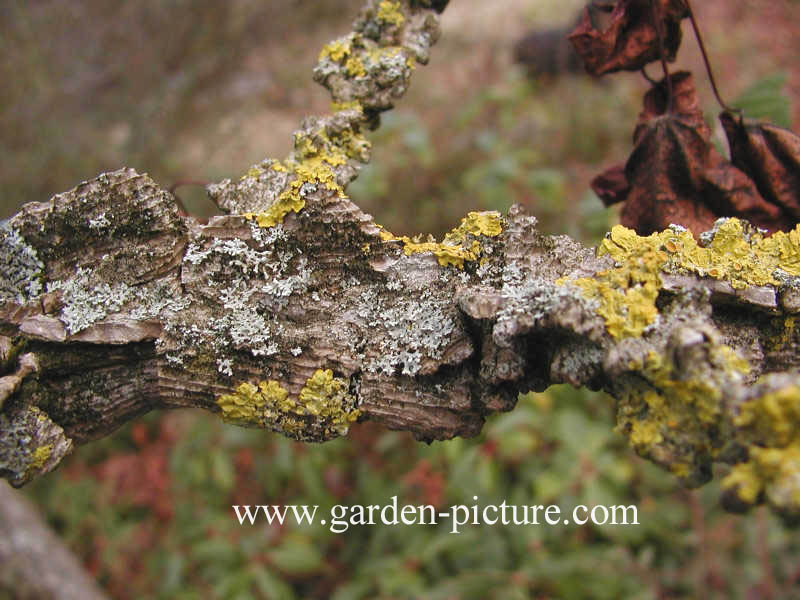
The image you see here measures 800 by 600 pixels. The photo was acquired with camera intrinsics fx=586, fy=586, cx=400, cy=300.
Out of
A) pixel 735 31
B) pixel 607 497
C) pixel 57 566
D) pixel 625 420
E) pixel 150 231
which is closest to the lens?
pixel 625 420

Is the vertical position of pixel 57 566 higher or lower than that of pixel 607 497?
lower

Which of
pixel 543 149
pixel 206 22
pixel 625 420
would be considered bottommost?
pixel 625 420

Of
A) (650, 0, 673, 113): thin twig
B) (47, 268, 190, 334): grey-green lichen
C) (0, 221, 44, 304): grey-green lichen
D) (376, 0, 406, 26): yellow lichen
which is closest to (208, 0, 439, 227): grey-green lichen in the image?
(376, 0, 406, 26): yellow lichen

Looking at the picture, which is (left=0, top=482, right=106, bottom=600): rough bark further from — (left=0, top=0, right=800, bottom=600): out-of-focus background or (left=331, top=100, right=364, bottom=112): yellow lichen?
(left=331, top=100, right=364, bottom=112): yellow lichen

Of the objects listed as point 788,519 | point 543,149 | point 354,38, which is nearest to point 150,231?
Answer: point 354,38

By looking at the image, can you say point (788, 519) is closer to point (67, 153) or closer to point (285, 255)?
point (285, 255)

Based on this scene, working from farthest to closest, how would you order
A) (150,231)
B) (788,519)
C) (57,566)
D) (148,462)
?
(148,462)
(57,566)
(150,231)
(788,519)

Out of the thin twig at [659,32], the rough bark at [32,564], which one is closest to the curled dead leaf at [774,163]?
the thin twig at [659,32]
